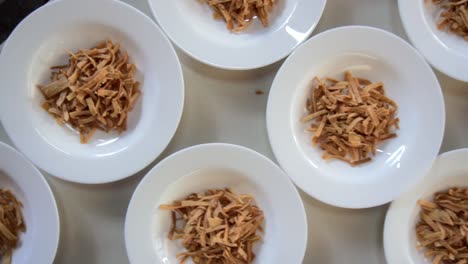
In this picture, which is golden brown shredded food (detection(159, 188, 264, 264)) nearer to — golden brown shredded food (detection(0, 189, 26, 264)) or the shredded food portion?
golden brown shredded food (detection(0, 189, 26, 264))

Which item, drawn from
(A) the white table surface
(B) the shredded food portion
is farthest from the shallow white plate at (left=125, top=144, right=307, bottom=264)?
(B) the shredded food portion

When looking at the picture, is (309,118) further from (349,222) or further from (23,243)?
(23,243)

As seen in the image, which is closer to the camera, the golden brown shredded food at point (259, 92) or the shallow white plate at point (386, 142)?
the shallow white plate at point (386, 142)

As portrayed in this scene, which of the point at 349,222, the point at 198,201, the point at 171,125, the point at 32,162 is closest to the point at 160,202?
the point at 198,201

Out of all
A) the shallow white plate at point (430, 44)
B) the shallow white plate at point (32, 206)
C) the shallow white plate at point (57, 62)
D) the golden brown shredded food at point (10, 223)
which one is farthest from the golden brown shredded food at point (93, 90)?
the shallow white plate at point (430, 44)

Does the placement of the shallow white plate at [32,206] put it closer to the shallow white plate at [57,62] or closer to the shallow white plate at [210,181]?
the shallow white plate at [57,62]
